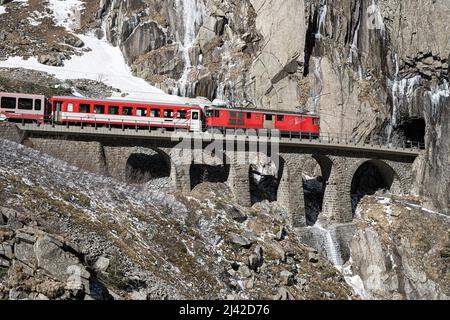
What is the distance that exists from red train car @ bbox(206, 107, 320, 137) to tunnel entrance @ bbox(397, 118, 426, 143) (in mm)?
14463

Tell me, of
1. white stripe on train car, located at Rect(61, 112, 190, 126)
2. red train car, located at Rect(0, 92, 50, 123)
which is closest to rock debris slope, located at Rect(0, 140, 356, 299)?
red train car, located at Rect(0, 92, 50, 123)

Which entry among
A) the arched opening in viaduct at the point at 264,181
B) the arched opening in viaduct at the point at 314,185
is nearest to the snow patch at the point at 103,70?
the arched opening in viaduct at the point at 264,181

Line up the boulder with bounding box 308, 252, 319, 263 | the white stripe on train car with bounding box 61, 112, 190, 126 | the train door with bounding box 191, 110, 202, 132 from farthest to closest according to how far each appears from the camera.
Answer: the train door with bounding box 191, 110, 202, 132, the white stripe on train car with bounding box 61, 112, 190, 126, the boulder with bounding box 308, 252, 319, 263

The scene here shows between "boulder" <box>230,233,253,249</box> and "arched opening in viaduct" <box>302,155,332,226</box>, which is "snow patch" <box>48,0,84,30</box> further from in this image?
"boulder" <box>230,233,253,249</box>

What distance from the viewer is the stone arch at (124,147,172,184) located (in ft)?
123

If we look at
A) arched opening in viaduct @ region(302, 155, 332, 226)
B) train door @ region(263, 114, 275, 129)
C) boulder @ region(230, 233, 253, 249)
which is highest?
train door @ region(263, 114, 275, 129)

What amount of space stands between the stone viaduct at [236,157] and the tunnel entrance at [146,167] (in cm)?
24

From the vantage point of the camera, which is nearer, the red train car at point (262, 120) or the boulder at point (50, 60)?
the red train car at point (262, 120)

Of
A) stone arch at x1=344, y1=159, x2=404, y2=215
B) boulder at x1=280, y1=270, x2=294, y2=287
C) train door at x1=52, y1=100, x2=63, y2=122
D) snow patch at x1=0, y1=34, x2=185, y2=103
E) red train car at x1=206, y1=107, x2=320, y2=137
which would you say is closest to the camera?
boulder at x1=280, y1=270, x2=294, y2=287

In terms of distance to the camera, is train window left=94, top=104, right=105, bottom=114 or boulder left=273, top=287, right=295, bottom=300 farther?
train window left=94, top=104, right=105, bottom=114

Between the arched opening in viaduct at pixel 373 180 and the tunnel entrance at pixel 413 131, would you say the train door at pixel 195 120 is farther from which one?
the tunnel entrance at pixel 413 131

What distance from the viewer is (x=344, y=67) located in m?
54.2

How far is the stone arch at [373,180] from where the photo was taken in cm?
4784

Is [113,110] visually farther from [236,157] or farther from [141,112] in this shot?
[236,157]
